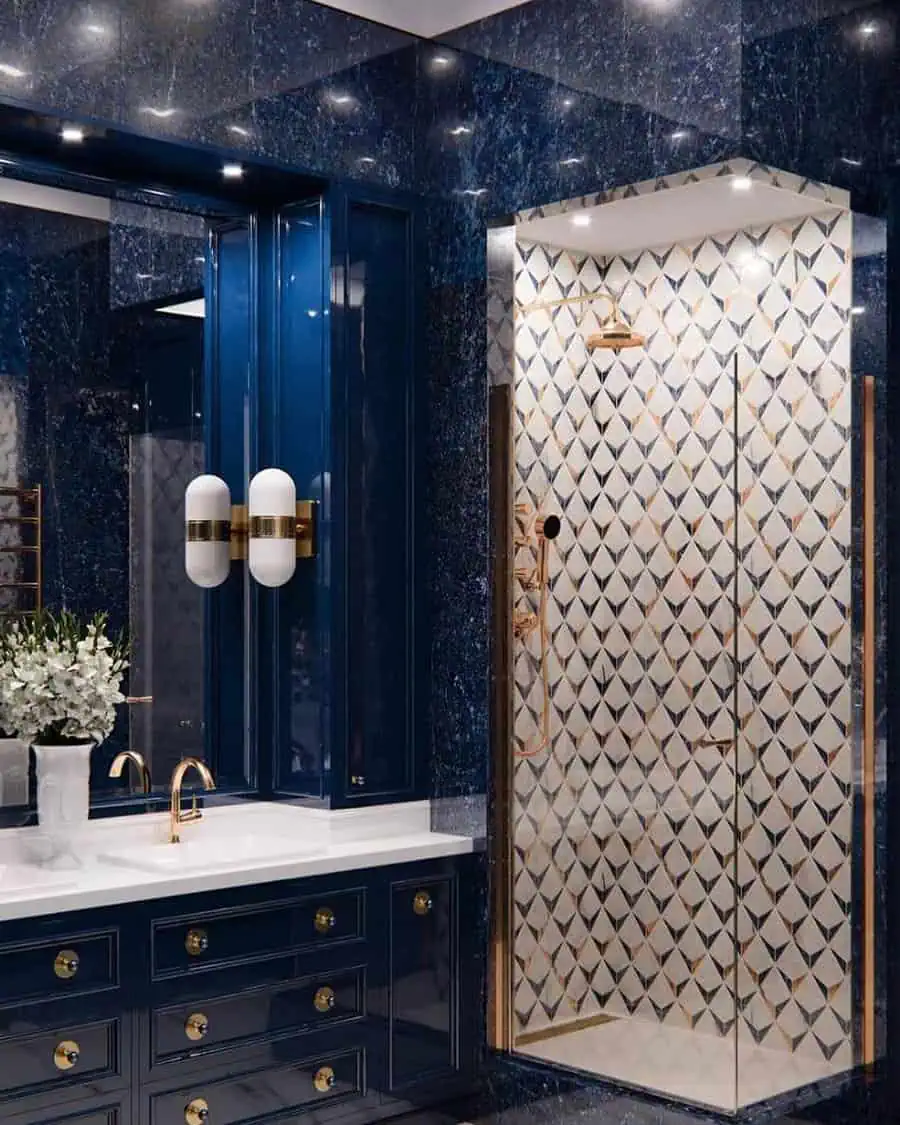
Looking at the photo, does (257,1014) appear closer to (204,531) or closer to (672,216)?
(204,531)

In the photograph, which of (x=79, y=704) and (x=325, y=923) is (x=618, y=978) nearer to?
(x=325, y=923)

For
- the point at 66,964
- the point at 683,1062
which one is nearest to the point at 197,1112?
the point at 66,964

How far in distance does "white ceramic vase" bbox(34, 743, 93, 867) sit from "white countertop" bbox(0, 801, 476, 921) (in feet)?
0.11

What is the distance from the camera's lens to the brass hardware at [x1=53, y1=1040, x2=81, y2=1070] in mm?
3490

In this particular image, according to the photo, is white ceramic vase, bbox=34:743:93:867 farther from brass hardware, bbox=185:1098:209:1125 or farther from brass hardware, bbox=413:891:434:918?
brass hardware, bbox=413:891:434:918

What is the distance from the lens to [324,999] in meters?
4.07

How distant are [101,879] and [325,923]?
664 millimetres

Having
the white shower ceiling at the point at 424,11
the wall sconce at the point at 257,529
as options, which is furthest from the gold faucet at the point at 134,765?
the white shower ceiling at the point at 424,11

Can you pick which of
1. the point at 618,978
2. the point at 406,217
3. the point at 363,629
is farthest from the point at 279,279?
the point at 618,978

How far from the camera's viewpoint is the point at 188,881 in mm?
3730

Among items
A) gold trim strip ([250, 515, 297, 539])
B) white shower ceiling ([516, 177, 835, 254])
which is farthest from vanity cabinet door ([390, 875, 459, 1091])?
white shower ceiling ([516, 177, 835, 254])

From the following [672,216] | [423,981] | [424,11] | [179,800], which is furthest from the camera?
[672,216]

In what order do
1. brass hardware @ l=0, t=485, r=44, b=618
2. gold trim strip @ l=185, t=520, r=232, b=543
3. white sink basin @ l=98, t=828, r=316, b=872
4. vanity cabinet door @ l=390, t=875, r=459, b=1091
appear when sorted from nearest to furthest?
white sink basin @ l=98, t=828, r=316, b=872, brass hardware @ l=0, t=485, r=44, b=618, vanity cabinet door @ l=390, t=875, r=459, b=1091, gold trim strip @ l=185, t=520, r=232, b=543

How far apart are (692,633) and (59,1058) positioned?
87.1 inches
